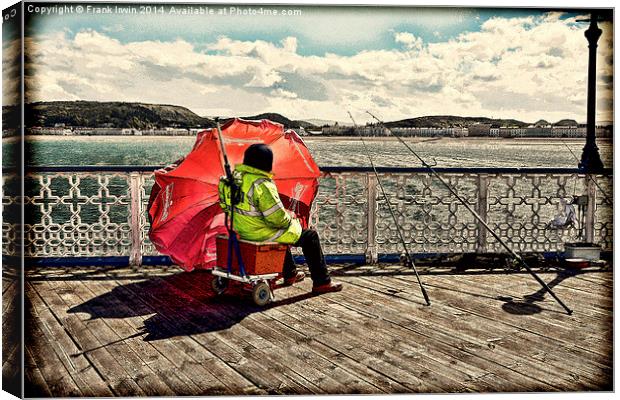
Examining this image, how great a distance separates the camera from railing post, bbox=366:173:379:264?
5863 millimetres

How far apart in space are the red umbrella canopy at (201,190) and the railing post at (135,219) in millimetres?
816

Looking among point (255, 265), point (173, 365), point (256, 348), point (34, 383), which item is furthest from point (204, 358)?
point (255, 265)

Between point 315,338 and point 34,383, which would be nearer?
point 34,383

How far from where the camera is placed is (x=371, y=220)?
5867 mm

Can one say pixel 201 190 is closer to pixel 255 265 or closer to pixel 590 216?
pixel 255 265

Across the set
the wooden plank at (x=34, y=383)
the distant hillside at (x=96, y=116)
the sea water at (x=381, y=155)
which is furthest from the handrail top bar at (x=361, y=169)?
the sea water at (x=381, y=155)

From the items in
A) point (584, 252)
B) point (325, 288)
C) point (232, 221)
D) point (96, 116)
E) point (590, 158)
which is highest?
point (96, 116)

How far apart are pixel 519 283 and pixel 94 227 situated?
3.55 metres

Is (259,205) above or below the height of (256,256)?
above

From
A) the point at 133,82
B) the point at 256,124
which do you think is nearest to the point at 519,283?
the point at 256,124

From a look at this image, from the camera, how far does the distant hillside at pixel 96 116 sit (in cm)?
320

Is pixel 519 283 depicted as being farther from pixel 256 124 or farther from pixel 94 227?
pixel 94 227


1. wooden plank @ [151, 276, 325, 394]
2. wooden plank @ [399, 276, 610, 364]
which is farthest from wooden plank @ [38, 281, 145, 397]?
wooden plank @ [399, 276, 610, 364]

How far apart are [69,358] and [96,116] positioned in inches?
236
